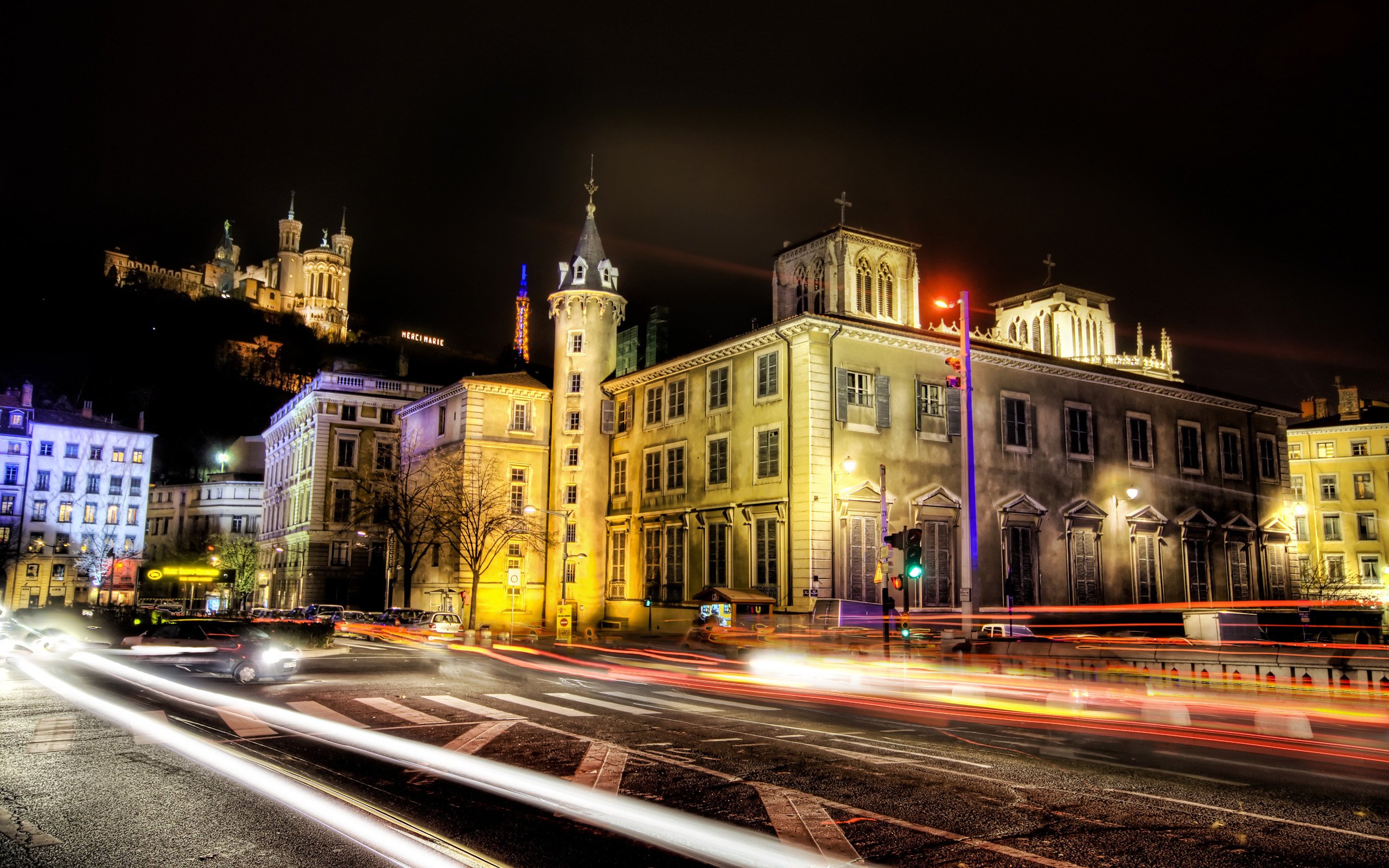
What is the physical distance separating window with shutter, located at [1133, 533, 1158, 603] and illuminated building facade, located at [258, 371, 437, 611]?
1847 inches

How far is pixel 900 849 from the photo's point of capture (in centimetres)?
723

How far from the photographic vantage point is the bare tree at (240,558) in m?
86.8

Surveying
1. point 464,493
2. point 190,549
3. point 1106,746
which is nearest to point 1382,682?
point 1106,746

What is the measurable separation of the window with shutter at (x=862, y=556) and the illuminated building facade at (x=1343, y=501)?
43.8 metres

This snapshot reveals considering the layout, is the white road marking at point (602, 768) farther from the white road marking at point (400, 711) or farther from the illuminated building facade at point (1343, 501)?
the illuminated building facade at point (1343, 501)

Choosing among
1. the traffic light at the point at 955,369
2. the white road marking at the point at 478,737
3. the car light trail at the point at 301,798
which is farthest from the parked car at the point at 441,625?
the white road marking at the point at 478,737

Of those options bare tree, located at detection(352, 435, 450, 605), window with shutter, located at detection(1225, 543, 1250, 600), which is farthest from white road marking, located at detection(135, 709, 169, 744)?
window with shutter, located at detection(1225, 543, 1250, 600)

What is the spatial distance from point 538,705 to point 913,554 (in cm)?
930

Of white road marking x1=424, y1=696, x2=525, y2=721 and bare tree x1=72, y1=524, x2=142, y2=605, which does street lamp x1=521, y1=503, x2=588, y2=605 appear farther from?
bare tree x1=72, y1=524, x2=142, y2=605

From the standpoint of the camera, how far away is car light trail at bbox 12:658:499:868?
22.6 ft

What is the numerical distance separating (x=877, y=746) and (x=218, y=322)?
154053 millimetres

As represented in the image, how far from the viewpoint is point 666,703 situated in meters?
Result: 17.4

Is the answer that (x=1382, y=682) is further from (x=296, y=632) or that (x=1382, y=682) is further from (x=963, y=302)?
(x=296, y=632)

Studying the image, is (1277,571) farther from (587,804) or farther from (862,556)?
(587,804)
